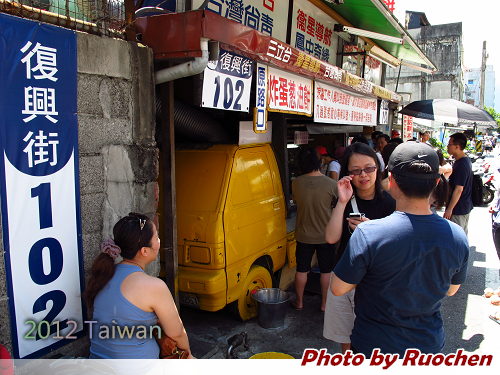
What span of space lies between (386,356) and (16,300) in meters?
2.14

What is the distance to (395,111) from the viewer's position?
38.4ft

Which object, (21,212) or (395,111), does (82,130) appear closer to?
(21,212)

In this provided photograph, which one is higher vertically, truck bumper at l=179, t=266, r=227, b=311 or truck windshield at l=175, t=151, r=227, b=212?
truck windshield at l=175, t=151, r=227, b=212

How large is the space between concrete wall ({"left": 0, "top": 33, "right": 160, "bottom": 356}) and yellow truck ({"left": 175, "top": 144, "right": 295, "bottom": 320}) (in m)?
0.77

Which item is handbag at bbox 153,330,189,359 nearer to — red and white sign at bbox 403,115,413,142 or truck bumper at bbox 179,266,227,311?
truck bumper at bbox 179,266,227,311

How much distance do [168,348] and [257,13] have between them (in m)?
4.21

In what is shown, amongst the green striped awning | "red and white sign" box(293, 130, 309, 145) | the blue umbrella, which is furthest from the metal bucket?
the blue umbrella

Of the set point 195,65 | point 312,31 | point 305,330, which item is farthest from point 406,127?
point 195,65

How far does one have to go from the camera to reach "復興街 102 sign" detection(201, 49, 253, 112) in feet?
10.8

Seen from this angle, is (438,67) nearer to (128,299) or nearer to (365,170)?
(365,170)

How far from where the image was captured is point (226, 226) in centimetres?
382

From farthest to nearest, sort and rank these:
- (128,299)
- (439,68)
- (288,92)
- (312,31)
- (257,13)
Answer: (439,68) → (312,31) → (257,13) → (288,92) → (128,299)

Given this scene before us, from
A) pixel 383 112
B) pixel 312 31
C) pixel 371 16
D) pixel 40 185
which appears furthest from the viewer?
pixel 383 112

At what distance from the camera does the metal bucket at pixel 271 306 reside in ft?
13.5
